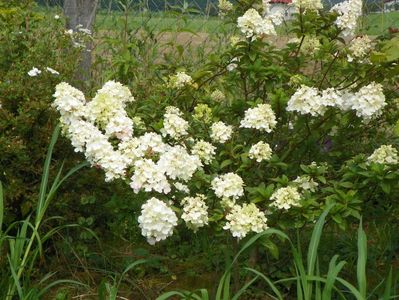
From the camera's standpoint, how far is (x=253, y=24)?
3008 millimetres

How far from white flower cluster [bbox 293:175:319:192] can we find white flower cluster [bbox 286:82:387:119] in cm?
25

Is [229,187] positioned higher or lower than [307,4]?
lower

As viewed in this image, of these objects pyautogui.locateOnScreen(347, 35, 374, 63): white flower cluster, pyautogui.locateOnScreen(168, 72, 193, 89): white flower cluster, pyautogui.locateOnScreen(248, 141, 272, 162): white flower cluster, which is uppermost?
pyautogui.locateOnScreen(347, 35, 374, 63): white flower cluster

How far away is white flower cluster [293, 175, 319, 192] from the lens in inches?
117

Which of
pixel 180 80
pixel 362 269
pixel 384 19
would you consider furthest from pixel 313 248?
pixel 384 19

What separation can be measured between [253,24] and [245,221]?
833 mm

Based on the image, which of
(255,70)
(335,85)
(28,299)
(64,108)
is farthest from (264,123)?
(28,299)

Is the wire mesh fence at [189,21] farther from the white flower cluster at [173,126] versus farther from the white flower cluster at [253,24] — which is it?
the white flower cluster at [173,126]

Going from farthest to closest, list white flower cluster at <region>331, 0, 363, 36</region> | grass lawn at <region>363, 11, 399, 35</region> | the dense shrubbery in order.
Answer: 1. grass lawn at <region>363, 11, 399, 35</region>
2. white flower cluster at <region>331, 0, 363, 36</region>
3. the dense shrubbery

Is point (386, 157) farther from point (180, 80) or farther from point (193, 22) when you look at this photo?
point (193, 22)

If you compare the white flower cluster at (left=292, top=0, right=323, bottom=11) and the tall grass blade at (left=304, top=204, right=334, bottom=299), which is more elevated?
the white flower cluster at (left=292, top=0, right=323, bottom=11)

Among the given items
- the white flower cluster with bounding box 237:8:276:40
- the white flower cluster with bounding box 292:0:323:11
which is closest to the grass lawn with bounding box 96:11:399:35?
the white flower cluster with bounding box 292:0:323:11

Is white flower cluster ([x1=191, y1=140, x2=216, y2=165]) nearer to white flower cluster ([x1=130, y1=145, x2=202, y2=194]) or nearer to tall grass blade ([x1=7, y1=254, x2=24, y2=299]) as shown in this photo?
white flower cluster ([x1=130, y1=145, x2=202, y2=194])

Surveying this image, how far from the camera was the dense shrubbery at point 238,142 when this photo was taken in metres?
2.69
